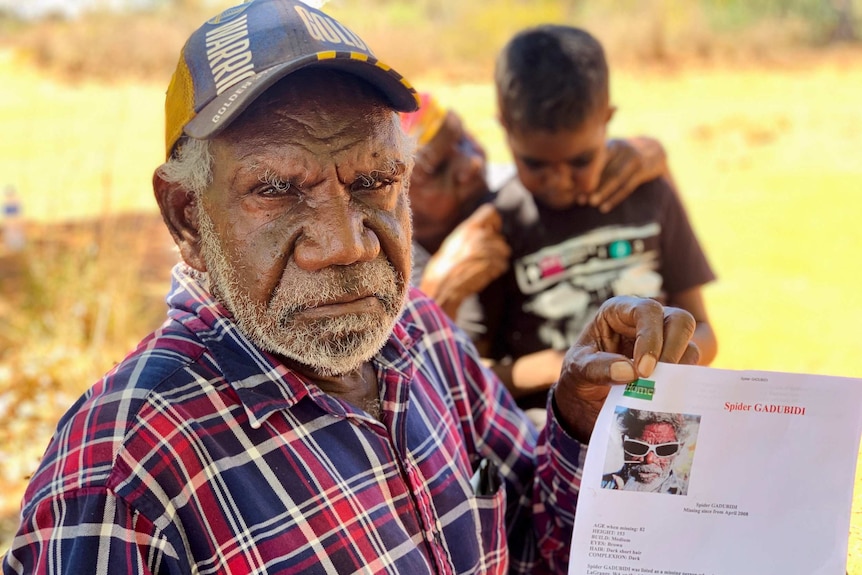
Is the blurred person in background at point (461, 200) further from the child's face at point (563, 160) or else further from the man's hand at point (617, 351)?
the man's hand at point (617, 351)

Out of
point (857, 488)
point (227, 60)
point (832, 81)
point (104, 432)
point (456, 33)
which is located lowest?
point (857, 488)

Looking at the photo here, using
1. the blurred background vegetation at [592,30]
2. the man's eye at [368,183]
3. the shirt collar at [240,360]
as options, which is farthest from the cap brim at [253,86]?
the blurred background vegetation at [592,30]

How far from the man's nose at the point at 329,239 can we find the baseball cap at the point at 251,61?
0.23 metres

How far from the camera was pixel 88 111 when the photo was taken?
47.8 feet

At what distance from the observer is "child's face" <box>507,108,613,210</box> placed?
3.03 m

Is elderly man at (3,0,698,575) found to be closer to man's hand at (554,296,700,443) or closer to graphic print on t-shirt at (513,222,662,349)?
man's hand at (554,296,700,443)

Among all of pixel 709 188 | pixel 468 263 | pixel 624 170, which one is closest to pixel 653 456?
pixel 468 263

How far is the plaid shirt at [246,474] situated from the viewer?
4.59 ft

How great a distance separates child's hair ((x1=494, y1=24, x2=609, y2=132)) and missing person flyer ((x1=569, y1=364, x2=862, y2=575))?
62.3 inches

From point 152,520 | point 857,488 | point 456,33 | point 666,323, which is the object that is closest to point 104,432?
point 152,520

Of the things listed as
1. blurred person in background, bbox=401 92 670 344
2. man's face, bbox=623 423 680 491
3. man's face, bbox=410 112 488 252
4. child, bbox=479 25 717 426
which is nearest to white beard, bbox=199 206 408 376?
man's face, bbox=623 423 680 491

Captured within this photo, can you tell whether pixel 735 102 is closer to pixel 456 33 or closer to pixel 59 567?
pixel 456 33

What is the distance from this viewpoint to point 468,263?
303cm

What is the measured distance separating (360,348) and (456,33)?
1647 centimetres
